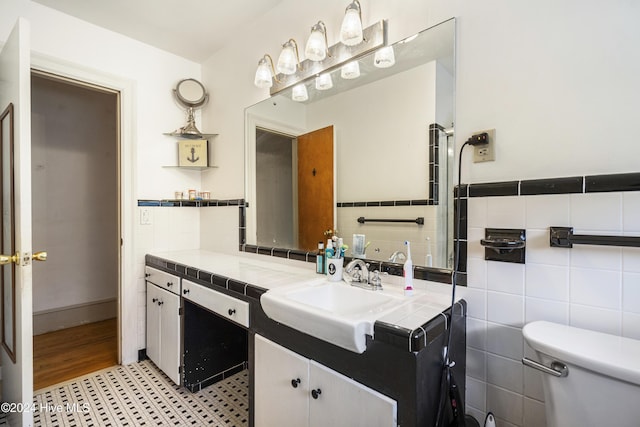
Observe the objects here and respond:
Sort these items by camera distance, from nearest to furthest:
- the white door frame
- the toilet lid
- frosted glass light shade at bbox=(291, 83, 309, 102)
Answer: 1. the toilet lid
2. frosted glass light shade at bbox=(291, 83, 309, 102)
3. the white door frame

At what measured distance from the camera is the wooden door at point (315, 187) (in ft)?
5.66

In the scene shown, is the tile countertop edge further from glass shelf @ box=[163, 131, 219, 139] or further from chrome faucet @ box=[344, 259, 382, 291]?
glass shelf @ box=[163, 131, 219, 139]

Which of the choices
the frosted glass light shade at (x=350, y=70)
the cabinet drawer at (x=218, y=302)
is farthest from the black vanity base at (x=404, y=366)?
the frosted glass light shade at (x=350, y=70)

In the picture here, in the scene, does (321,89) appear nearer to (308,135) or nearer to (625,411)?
(308,135)

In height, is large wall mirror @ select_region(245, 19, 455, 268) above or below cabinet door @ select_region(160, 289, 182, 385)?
above

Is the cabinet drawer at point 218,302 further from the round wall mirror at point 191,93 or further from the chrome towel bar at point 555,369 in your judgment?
the round wall mirror at point 191,93

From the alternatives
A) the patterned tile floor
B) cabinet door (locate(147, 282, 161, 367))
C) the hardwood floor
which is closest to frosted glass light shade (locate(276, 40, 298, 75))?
cabinet door (locate(147, 282, 161, 367))

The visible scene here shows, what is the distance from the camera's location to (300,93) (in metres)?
1.83

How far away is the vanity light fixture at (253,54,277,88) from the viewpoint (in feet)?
6.20

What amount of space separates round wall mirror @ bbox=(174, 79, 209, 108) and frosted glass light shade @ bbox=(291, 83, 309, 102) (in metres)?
1.07

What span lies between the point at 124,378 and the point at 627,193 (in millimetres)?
2761

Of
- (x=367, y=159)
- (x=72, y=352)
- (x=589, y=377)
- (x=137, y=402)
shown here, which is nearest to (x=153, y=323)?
(x=137, y=402)

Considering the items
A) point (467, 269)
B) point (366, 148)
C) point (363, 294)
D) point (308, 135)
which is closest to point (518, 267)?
point (467, 269)

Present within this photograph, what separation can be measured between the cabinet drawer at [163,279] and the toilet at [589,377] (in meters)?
1.78
